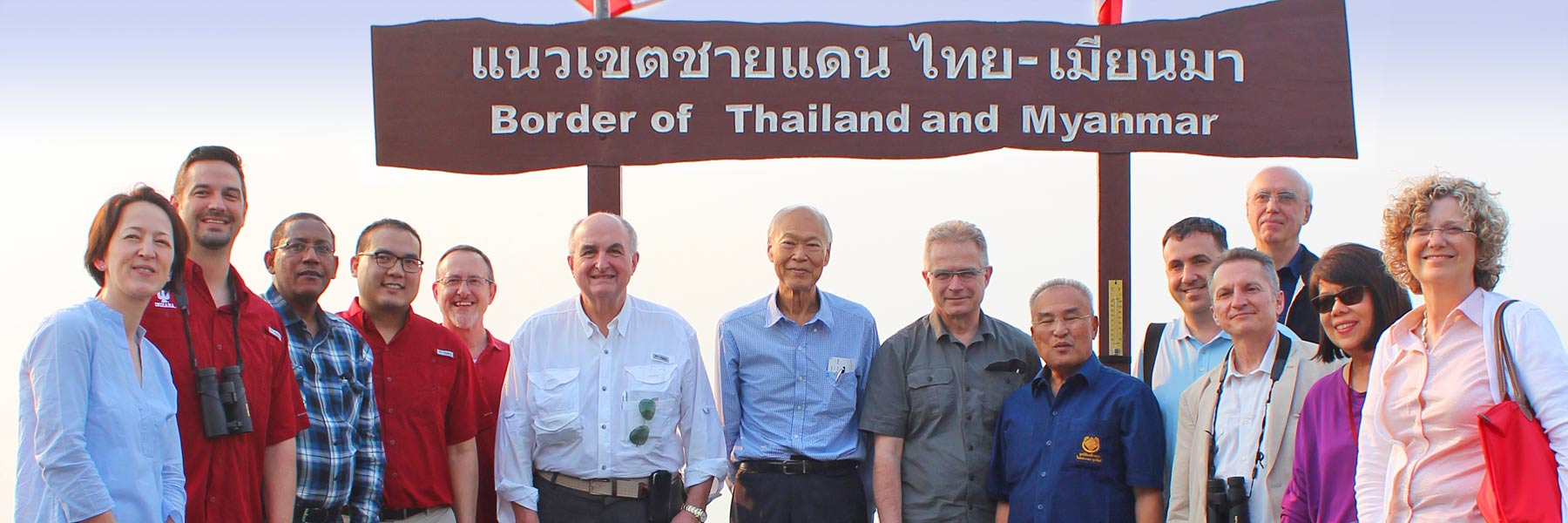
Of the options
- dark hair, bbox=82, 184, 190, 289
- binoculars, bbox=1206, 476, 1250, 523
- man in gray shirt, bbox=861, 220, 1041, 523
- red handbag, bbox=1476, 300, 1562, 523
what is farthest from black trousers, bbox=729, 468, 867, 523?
red handbag, bbox=1476, 300, 1562, 523

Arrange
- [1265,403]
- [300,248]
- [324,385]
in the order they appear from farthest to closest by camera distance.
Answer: [300,248], [324,385], [1265,403]

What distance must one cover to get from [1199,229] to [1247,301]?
89 centimetres

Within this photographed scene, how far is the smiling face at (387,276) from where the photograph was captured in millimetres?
4695

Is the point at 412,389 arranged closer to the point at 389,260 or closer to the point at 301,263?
the point at 389,260

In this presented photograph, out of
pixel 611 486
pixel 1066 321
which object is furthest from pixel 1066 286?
pixel 611 486

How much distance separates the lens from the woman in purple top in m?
3.64

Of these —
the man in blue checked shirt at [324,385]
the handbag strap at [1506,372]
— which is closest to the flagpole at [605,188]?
the man in blue checked shirt at [324,385]

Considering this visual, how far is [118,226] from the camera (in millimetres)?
3680

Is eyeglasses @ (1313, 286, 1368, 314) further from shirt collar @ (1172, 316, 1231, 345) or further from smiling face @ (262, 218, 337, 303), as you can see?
smiling face @ (262, 218, 337, 303)

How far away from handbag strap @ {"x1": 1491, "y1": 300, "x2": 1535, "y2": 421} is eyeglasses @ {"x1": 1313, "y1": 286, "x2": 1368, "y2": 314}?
58 cm

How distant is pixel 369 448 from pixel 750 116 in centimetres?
200

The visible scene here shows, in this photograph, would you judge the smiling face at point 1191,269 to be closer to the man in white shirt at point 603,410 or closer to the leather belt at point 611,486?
the man in white shirt at point 603,410

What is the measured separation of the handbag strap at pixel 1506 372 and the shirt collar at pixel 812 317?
2.29m

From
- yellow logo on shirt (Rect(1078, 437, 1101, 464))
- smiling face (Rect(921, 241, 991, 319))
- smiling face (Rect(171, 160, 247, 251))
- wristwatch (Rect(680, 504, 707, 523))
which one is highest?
smiling face (Rect(171, 160, 247, 251))
